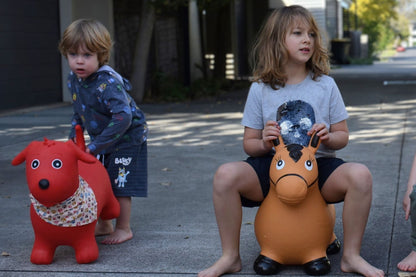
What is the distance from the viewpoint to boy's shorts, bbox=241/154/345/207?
346cm

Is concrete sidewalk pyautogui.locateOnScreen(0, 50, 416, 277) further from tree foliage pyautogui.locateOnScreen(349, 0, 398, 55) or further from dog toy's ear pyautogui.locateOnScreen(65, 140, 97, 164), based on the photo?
tree foliage pyautogui.locateOnScreen(349, 0, 398, 55)

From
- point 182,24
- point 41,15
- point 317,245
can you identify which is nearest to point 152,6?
point 41,15

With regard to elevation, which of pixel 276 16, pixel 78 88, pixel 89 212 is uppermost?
pixel 276 16

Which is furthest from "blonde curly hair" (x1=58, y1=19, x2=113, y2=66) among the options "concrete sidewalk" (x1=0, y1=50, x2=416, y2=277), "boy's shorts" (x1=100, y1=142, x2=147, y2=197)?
"concrete sidewalk" (x1=0, y1=50, x2=416, y2=277)

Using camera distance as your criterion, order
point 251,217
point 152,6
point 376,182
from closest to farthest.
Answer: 1. point 251,217
2. point 376,182
3. point 152,6

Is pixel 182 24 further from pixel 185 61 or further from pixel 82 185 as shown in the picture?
pixel 82 185

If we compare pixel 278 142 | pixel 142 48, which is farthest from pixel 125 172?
pixel 142 48

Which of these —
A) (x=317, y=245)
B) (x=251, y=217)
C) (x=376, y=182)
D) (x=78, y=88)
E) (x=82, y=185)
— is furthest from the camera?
(x=376, y=182)

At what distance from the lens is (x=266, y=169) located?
11.5 feet

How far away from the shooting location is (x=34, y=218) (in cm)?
361

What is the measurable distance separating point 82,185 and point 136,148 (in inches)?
24.9

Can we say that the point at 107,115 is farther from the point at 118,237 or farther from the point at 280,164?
the point at 280,164

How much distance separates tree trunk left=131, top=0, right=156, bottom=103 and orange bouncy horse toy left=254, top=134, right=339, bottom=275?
9.97 meters

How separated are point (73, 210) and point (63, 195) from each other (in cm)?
15
